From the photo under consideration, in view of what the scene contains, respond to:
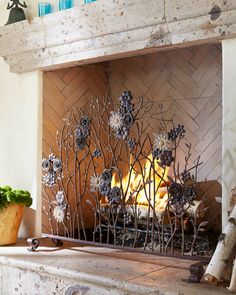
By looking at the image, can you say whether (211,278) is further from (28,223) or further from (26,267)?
(28,223)

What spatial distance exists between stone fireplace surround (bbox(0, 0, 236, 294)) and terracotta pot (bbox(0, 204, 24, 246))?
19 cm

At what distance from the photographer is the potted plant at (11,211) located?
287 centimetres

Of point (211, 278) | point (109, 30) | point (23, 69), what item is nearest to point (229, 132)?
point (211, 278)

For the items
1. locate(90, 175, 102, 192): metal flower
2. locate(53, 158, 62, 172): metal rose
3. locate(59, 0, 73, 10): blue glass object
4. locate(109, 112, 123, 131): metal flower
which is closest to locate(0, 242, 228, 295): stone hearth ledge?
locate(90, 175, 102, 192): metal flower

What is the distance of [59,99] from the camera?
3.25 metres

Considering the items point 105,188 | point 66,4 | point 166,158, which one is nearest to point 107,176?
point 105,188

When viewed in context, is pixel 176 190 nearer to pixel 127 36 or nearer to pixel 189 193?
pixel 189 193

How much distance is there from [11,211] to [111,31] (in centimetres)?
134

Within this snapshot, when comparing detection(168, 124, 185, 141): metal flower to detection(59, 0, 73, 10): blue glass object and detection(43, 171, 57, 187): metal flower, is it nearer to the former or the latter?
detection(43, 171, 57, 187): metal flower

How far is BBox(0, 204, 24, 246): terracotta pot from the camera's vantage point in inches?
114

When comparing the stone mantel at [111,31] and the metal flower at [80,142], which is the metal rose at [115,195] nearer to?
the metal flower at [80,142]

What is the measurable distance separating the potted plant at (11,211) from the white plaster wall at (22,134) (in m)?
0.15

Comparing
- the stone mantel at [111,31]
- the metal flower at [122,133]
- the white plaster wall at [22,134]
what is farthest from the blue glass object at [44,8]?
the metal flower at [122,133]

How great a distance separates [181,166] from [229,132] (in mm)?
990
